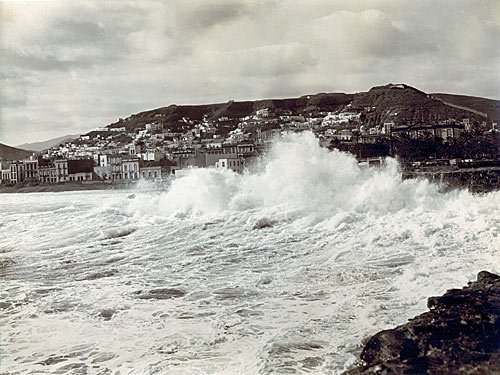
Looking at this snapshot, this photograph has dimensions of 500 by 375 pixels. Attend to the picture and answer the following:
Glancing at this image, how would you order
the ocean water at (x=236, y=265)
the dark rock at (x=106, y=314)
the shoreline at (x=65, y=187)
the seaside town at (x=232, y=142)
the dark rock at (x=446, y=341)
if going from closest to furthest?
the dark rock at (x=446, y=341), the ocean water at (x=236, y=265), the dark rock at (x=106, y=314), the seaside town at (x=232, y=142), the shoreline at (x=65, y=187)

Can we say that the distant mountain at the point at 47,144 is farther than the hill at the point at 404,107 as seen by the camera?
Yes

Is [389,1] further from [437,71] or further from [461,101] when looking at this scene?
[461,101]

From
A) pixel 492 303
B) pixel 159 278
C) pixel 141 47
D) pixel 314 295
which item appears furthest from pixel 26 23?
pixel 492 303

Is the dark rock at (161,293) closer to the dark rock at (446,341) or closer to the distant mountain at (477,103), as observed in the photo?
the dark rock at (446,341)

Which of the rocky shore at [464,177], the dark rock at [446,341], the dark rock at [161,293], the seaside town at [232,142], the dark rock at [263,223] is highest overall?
the seaside town at [232,142]

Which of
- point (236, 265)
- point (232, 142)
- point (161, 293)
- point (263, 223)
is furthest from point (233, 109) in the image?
point (161, 293)

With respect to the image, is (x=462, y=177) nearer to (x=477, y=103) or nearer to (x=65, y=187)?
(x=477, y=103)

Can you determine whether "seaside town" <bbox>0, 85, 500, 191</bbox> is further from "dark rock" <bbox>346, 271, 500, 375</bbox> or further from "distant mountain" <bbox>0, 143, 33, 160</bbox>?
"dark rock" <bbox>346, 271, 500, 375</bbox>

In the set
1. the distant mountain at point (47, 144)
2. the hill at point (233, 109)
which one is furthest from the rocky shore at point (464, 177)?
the distant mountain at point (47, 144)
